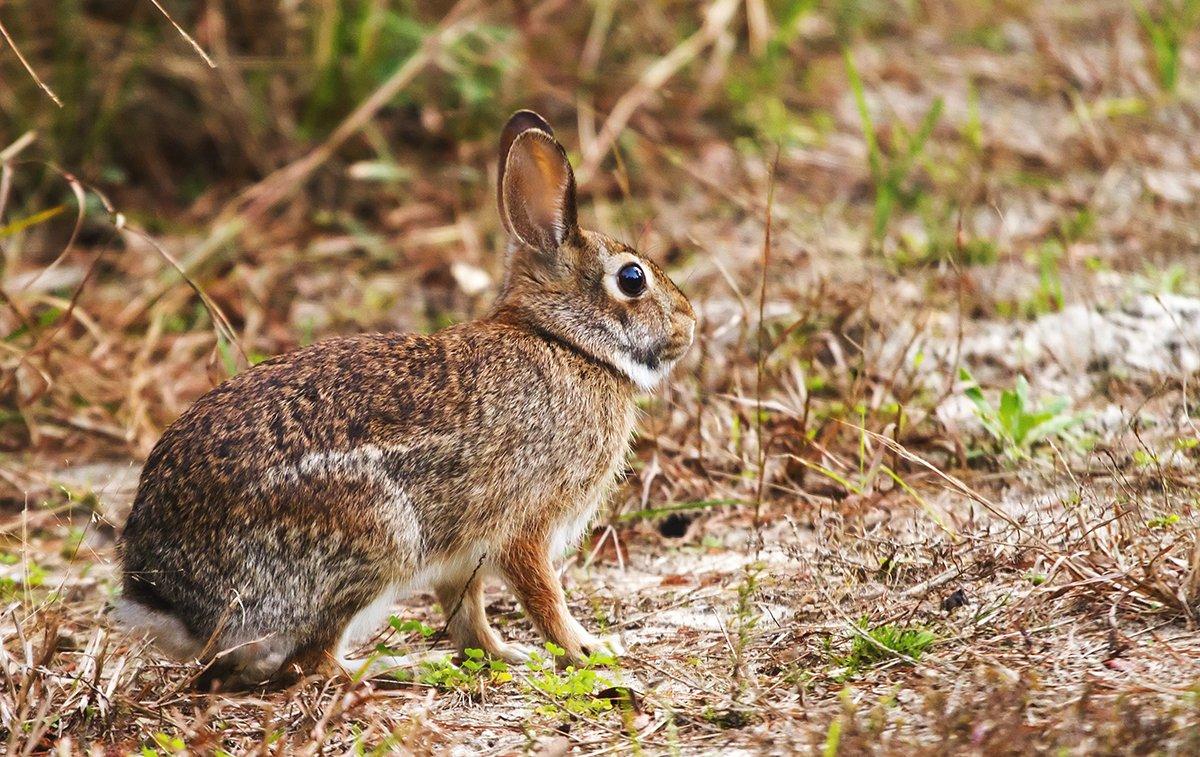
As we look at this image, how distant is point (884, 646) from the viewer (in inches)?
142

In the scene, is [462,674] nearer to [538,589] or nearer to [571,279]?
[538,589]

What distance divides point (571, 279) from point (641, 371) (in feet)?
1.21

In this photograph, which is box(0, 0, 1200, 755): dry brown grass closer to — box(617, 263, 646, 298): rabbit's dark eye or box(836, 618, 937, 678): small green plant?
box(836, 618, 937, 678): small green plant

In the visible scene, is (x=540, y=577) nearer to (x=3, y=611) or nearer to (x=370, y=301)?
(x=3, y=611)

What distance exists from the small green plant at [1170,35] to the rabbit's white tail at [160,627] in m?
5.76

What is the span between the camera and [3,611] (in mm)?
4129

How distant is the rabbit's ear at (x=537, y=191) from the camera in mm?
4602

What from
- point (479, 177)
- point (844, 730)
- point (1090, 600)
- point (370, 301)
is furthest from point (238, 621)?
point (479, 177)

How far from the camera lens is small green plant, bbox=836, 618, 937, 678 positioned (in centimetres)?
361

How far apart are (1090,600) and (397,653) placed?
194cm

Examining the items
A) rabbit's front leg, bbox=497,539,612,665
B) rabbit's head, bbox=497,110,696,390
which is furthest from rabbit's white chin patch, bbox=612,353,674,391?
rabbit's front leg, bbox=497,539,612,665

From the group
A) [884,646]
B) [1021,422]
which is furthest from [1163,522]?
[1021,422]

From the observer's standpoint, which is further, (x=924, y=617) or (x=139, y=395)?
(x=139, y=395)

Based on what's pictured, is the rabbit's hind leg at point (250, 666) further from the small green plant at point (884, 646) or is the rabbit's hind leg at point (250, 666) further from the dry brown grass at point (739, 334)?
the small green plant at point (884, 646)
